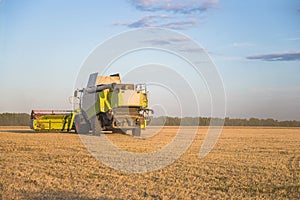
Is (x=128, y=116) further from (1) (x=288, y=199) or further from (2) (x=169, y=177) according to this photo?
(1) (x=288, y=199)

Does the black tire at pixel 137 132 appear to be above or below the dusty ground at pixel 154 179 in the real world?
above

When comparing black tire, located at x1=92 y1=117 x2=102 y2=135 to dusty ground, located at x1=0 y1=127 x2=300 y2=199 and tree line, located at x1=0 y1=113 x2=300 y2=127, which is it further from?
tree line, located at x1=0 y1=113 x2=300 y2=127

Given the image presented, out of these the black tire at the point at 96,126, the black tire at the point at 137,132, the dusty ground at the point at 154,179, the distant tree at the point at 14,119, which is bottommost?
the dusty ground at the point at 154,179

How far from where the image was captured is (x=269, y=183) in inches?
379

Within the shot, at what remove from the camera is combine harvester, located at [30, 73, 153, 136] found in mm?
24953

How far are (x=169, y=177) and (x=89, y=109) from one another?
16.8 meters

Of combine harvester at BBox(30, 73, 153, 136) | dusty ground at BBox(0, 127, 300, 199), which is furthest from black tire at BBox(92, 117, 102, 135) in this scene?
dusty ground at BBox(0, 127, 300, 199)

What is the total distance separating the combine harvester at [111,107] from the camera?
2495 cm

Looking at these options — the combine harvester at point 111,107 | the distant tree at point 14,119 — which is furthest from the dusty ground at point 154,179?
the distant tree at point 14,119

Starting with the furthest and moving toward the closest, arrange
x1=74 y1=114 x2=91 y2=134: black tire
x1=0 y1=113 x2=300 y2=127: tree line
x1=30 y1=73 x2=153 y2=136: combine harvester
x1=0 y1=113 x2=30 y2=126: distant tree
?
x1=0 y1=113 x2=30 y2=126: distant tree, x1=0 y1=113 x2=300 y2=127: tree line, x1=74 y1=114 x2=91 y2=134: black tire, x1=30 y1=73 x2=153 y2=136: combine harvester

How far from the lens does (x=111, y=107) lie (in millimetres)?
24906

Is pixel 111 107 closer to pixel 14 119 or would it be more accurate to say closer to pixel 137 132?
pixel 137 132

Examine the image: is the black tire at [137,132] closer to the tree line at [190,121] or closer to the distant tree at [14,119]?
the tree line at [190,121]

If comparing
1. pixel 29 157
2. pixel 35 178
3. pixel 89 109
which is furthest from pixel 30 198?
pixel 89 109
